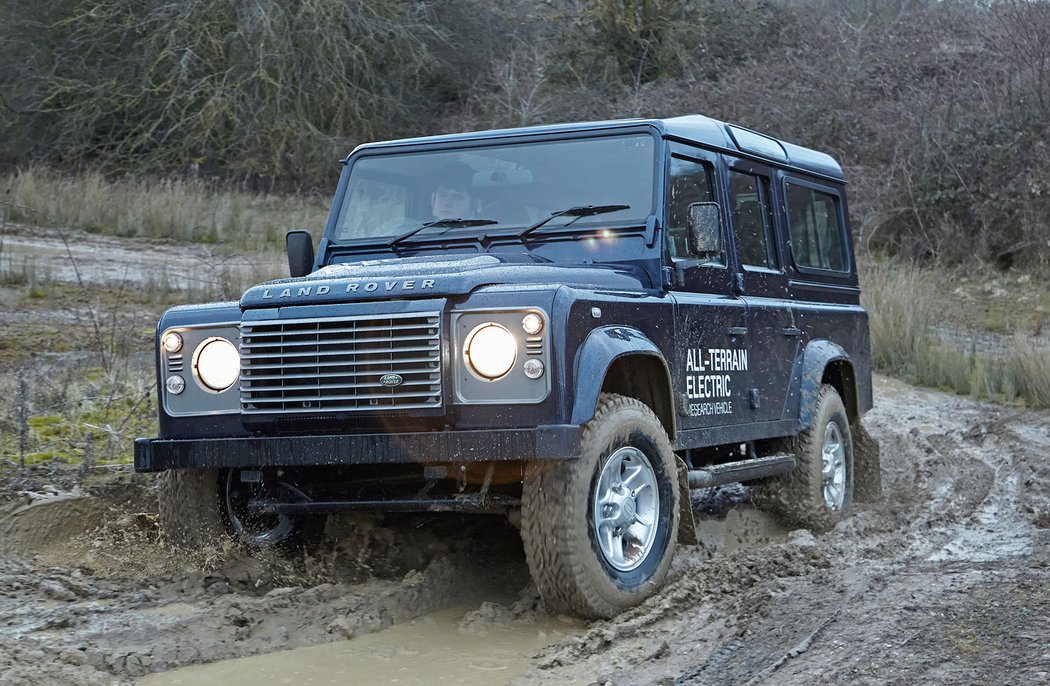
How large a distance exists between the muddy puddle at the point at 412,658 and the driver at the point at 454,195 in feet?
6.72

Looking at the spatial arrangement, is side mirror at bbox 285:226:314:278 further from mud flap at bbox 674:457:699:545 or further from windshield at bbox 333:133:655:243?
mud flap at bbox 674:457:699:545

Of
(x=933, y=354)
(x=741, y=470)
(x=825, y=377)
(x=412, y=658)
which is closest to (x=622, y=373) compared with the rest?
(x=741, y=470)

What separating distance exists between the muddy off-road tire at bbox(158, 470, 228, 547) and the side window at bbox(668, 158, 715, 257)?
90.9 inches

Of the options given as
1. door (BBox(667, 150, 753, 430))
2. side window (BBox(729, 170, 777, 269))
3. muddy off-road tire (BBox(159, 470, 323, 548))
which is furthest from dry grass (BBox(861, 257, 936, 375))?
muddy off-road tire (BBox(159, 470, 323, 548))

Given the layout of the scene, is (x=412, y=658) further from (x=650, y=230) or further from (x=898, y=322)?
(x=898, y=322)

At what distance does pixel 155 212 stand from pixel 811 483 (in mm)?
13985

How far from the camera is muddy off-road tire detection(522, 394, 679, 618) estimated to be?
4.84 meters

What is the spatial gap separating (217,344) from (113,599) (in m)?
1.09

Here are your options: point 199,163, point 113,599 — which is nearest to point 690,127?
point 113,599

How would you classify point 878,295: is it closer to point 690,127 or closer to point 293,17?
point 690,127

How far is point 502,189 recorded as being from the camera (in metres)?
6.27

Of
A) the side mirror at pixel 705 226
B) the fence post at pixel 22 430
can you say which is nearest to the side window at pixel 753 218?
the side mirror at pixel 705 226

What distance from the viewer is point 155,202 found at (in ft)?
64.5

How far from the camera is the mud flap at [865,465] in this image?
8.52 meters
